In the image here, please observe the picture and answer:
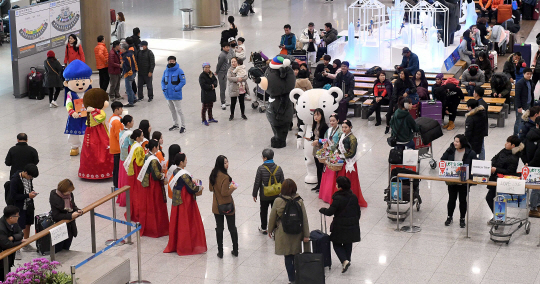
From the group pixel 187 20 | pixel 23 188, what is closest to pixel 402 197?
pixel 23 188

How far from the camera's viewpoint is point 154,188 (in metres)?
9.53

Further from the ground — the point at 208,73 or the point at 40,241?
the point at 208,73

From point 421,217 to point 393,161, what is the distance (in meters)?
0.91

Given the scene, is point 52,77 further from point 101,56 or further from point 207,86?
point 207,86

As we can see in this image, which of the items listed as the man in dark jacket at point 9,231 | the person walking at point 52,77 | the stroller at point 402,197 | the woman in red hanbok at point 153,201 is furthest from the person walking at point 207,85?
the man in dark jacket at point 9,231

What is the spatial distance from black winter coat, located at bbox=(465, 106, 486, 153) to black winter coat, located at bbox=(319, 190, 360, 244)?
13.0 ft

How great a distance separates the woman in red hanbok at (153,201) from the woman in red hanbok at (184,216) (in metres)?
0.55

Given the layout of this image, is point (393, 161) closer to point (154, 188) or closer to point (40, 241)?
point (154, 188)

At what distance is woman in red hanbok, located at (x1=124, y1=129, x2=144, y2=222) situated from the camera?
31.4 feet

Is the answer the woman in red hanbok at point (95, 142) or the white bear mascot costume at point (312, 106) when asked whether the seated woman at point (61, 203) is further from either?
the white bear mascot costume at point (312, 106)

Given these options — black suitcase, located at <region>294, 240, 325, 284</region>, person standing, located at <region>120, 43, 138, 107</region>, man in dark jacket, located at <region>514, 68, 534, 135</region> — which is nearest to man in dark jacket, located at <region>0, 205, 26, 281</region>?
black suitcase, located at <region>294, 240, 325, 284</region>

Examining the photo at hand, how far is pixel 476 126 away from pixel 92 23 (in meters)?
10.5

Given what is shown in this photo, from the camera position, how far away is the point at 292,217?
792 centimetres

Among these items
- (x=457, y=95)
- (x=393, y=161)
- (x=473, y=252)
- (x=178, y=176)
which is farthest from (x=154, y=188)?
(x=457, y=95)
